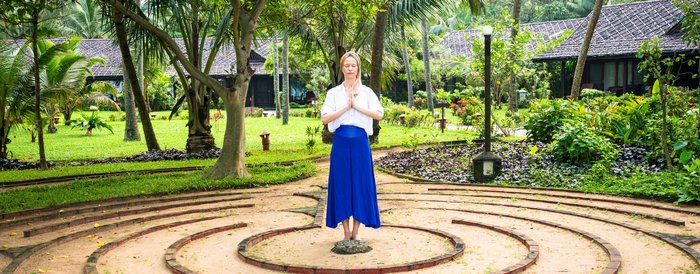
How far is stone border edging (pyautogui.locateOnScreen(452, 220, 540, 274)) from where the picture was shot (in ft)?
21.6

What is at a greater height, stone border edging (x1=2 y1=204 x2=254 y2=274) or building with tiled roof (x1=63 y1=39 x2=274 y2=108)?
building with tiled roof (x1=63 y1=39 x2=274 y2=108)

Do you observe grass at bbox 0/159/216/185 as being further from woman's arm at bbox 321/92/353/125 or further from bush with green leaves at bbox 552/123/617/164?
woman's arm at bbox 321/92/353/125

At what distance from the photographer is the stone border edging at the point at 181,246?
262 inches

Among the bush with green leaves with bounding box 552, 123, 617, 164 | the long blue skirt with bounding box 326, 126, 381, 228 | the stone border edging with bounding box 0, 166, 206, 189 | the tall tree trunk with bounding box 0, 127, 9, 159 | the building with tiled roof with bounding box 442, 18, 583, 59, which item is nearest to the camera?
the long blue skirt with bounding box 326, 126, 381, 228

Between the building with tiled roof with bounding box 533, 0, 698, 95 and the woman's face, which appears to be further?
the building with tiled roof with bounding box 533, 0, 698, 95

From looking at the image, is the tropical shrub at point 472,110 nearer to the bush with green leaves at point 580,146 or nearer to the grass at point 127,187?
the bush with green leaves at point 580,146

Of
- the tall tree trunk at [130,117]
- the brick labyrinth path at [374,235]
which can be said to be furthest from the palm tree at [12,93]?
the brick labyrinth path at [374,235]

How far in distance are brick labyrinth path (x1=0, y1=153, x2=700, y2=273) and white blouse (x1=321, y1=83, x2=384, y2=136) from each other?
125 cm

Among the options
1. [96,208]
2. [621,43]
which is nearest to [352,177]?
[96,208]

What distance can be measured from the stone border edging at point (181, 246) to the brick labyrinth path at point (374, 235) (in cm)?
2

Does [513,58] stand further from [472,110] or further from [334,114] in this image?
[334,114]

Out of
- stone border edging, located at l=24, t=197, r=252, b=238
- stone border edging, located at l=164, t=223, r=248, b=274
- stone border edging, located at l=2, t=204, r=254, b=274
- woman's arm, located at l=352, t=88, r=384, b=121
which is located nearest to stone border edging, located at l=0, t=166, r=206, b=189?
stone border edging, located at l=24, t=197, r=252, b=238

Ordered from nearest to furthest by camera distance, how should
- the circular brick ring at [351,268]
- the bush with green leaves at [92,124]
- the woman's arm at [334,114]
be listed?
the circular brick ring at [351,268] < the woman's arm at [334,114] < the bush with green leaves at [92,124]

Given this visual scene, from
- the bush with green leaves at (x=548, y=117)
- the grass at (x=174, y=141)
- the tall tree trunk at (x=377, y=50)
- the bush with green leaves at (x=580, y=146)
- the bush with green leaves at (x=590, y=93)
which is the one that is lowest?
the grass at (x=174, y=141)
